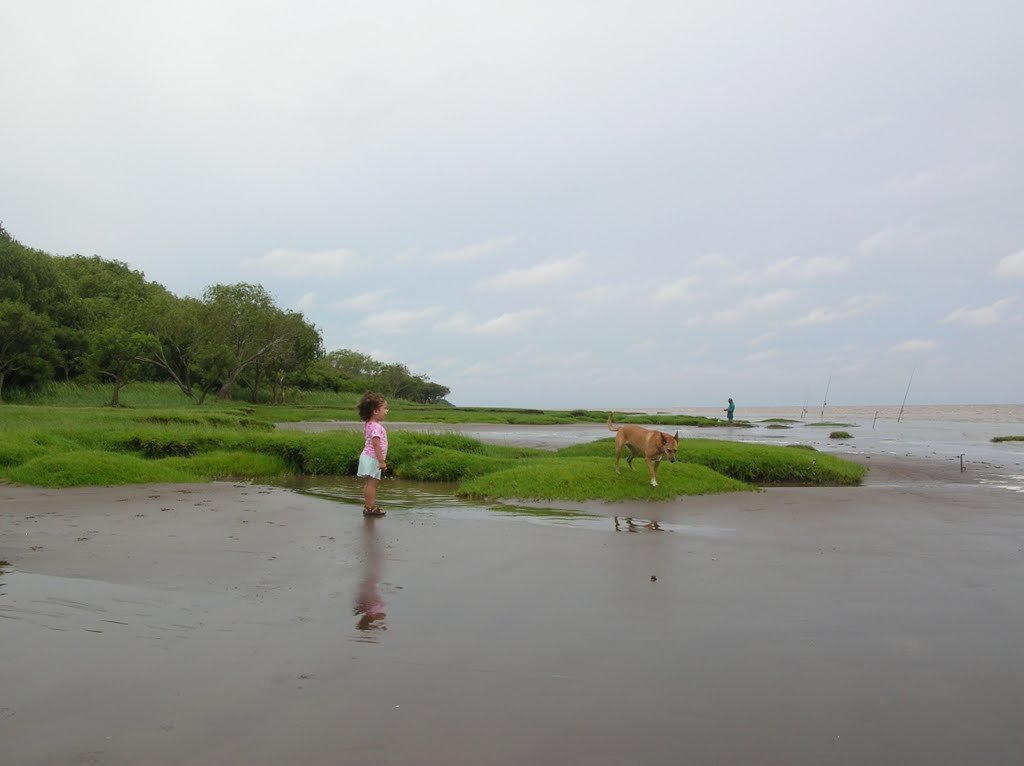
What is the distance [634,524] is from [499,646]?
553cm

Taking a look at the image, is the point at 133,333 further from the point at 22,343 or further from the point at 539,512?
the point at 539,512

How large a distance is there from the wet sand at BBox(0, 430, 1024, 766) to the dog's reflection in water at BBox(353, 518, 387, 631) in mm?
33

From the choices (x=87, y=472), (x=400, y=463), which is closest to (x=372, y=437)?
(x=87, y=472)

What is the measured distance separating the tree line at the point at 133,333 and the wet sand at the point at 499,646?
44.5m

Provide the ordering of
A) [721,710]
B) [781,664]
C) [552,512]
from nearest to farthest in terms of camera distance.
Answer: [721,710] → [781,664] → [552,512]

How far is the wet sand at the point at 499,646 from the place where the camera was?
3.48m

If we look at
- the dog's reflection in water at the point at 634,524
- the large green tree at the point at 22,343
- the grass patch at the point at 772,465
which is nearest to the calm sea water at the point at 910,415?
the grass patch at the point at 772,465

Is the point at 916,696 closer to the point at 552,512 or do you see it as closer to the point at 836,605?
the point at 836,605

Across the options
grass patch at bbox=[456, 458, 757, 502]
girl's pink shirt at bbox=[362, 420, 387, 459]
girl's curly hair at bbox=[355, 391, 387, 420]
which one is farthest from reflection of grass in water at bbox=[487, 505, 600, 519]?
girl's curly hair at bbox=[355, 391, 387, 420]

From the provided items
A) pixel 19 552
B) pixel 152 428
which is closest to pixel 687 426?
pixel 152 428

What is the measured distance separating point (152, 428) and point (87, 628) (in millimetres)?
15967

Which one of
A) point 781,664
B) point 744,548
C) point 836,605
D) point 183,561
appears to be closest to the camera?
point 781,664

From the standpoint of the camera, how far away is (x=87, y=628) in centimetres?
488

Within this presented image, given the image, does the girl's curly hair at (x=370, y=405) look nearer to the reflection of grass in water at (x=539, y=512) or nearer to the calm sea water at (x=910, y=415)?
the reflection of grass in water at (x=539, y=512)
